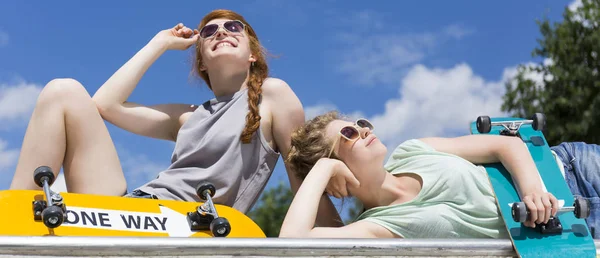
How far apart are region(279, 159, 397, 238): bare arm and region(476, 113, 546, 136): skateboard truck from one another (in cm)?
69

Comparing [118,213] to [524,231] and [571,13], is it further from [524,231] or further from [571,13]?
[571,13]

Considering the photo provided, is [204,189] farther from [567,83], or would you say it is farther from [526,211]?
[567,83]

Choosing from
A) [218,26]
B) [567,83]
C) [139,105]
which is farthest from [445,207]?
[567,83]

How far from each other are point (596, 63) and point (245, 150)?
12035mm

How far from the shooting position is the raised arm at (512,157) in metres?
2.70

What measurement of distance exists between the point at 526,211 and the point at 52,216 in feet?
5.87

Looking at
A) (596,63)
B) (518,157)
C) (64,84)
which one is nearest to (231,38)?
(64,84)

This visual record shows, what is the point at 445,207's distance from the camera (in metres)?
2.92

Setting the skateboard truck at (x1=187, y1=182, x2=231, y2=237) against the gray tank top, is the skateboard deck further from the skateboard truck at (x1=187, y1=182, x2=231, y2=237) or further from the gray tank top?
the gray tank top

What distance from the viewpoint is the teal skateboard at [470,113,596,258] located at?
2.62 m

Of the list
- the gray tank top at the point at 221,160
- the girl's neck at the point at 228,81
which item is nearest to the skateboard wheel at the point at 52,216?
the gray tank top at the point at 221,160

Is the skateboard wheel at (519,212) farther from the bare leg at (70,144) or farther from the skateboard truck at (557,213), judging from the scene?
the bare leg at (70,144)

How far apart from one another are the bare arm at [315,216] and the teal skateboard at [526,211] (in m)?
0.52

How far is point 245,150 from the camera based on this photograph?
336 cm
